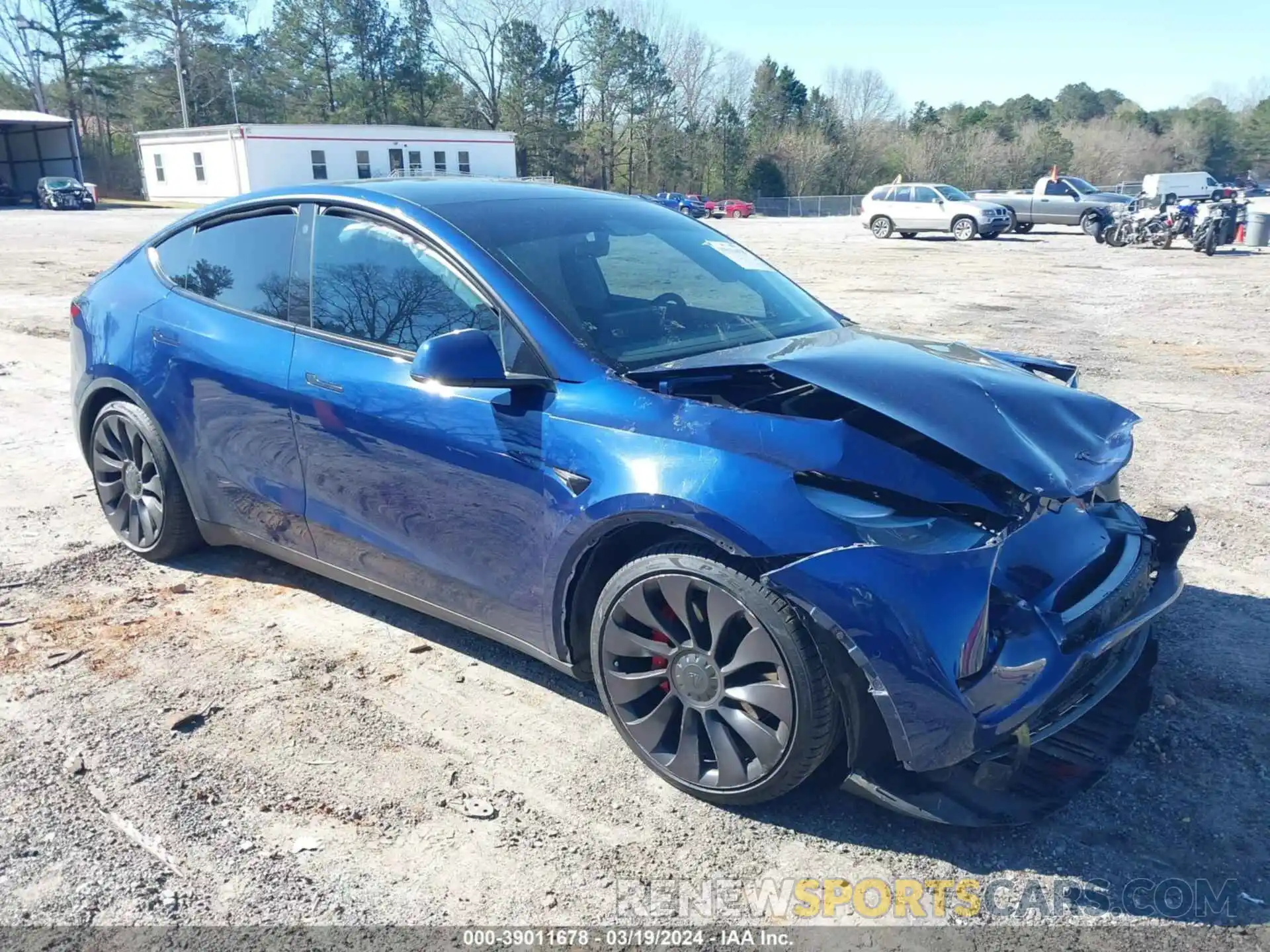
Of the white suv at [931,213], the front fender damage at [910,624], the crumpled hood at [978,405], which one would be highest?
the crumpled hood at [978,405]

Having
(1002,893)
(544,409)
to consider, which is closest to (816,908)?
(1002,893)

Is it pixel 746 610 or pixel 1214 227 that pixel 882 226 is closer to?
pixel 1214 227

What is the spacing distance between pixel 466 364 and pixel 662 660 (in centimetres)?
109

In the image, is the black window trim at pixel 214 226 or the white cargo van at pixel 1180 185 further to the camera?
the white cargo van at pixel 1180 185

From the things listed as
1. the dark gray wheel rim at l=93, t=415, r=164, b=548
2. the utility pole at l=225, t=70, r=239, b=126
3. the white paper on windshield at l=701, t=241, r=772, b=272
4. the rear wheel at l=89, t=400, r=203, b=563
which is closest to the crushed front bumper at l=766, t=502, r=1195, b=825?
the white paper on windshield at l=701, t=241, r=772, b=272

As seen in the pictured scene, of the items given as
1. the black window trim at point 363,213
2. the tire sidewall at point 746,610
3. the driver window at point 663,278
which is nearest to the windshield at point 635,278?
the driver window at point 663,278

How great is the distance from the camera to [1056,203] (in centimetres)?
3231

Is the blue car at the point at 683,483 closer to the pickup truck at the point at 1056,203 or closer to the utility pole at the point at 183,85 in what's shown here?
the pickup truck at the point at 1056,203

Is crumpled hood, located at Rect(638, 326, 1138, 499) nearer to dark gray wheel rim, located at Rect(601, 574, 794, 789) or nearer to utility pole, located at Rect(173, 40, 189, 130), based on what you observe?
dark gray wheel rim, located at Rect(601, 574, 794, 789)

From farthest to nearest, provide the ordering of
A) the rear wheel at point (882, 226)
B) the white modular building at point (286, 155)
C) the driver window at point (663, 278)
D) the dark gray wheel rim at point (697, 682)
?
1. the white modular building at point (286, 155)
2. the rear wheel at point (882, 226)
3. the driver window at point (663, 278)
4. the dark gray wheel rim at point (697, 682)

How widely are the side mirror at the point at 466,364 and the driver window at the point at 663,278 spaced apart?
64 cm

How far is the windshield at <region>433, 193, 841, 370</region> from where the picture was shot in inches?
130

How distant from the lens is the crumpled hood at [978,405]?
110 inches

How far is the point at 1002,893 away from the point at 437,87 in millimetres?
79593
